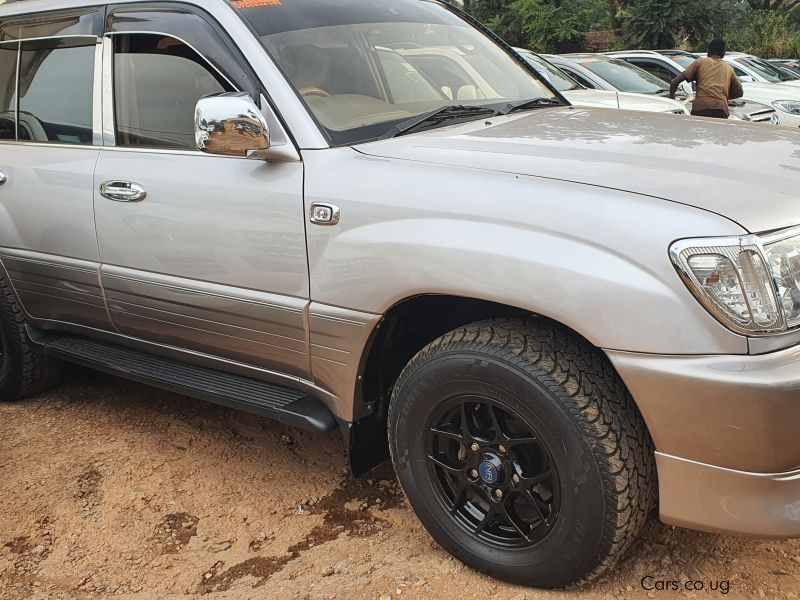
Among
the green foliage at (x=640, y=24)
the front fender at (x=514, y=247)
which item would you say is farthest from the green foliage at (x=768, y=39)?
the front fender at (x=514, y=247)

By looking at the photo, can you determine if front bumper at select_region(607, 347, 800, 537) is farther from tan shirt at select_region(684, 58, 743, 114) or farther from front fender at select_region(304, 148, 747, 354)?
tan shirt at select_region(684, 58, 743, 114)

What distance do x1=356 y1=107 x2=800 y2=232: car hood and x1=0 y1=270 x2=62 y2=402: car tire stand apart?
7.07 feet

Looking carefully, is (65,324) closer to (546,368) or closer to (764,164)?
(546,368)

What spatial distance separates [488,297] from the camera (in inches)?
86.7

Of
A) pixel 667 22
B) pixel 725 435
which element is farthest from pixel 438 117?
pixel 667 22

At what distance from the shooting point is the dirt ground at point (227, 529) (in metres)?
2.48

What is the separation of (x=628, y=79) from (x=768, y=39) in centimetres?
2171

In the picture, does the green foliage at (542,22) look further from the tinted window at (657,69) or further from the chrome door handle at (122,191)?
the chrome door handle at (122,191)

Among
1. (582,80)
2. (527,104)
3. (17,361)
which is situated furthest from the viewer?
(582,80)

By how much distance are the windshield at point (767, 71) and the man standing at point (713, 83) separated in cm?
569

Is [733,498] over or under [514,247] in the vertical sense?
under

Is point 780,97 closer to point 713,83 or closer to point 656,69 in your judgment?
point 656,69

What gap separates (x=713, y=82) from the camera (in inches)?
335

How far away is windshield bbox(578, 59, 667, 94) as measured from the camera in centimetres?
991
